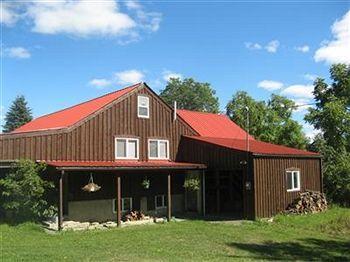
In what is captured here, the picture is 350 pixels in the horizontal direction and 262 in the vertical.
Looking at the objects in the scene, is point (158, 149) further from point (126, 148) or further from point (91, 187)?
point (91, 187)

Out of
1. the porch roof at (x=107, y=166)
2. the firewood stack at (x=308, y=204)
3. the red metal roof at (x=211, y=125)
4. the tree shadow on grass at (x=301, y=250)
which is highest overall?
the red metal roof at (x=211, y=125)

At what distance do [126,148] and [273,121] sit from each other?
2862 centimetres

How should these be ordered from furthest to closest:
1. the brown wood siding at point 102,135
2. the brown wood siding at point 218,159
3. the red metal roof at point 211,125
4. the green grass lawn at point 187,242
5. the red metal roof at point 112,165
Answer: the red metal roof at point 211,125
the brown wood siding at point 218,159
the brown wood siding at point 102,135
the red metal roof at point 112,165
the green grass lawn at point 187,242

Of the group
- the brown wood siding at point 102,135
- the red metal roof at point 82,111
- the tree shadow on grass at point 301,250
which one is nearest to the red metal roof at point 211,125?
the brown wood siding at point 102,135

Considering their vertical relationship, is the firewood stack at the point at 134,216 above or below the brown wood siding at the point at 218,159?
below

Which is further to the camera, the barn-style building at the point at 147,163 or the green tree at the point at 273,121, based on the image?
the green tree at the point at 273,121

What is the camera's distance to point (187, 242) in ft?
59.9

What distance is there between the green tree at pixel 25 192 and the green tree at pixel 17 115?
50474mm

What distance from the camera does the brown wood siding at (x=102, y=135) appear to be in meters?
22.6

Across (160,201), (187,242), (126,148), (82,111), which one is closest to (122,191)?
(126,148)

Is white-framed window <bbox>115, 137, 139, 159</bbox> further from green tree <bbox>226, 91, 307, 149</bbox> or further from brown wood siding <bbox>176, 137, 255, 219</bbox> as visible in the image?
green tree <bbox>226, 91, 307, 149</bbox>

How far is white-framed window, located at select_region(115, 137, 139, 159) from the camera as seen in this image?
27.0 m

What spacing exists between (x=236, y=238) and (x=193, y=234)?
1.71m

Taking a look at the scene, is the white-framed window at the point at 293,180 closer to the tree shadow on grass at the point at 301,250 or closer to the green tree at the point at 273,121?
the tree shadow on grass at the point at 301,250
